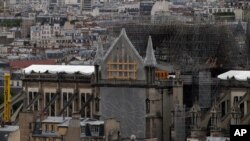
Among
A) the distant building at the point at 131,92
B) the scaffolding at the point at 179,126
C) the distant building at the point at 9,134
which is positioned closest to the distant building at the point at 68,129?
the distant building at the point at 131,92

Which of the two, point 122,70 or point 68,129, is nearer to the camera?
point 68,129

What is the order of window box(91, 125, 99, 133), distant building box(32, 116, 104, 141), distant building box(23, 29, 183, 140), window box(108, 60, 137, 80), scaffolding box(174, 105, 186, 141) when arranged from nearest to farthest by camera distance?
distant building box(32, 116, 104, 141) < window box(91, 125, 99, 133) < scaffolding box(174, 105, 186, 141) < distant building box(23, 29, 183, 140) < window box(108, 60, 137, 80)

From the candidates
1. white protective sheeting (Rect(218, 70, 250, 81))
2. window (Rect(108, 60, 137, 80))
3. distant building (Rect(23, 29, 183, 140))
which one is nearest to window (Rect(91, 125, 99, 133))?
distant building (Rect(23, 29, 183, 140))

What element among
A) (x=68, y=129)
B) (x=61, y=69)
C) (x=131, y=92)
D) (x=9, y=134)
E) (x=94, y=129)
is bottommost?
(x=94, y=129)

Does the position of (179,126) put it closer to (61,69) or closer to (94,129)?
(94,129)

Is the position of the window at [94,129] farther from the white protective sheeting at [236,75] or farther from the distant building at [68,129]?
the white protective sheeting at [236,75]

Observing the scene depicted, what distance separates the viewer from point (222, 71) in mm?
70250

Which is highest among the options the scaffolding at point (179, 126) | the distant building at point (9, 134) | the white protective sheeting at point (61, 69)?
the distant building at point (9, 134)

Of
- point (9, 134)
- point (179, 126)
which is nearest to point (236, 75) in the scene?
point (179, 126)

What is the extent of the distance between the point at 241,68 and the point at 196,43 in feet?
8.46

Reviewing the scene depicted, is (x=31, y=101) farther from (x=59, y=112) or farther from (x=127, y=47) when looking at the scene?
(x=127, y=47)

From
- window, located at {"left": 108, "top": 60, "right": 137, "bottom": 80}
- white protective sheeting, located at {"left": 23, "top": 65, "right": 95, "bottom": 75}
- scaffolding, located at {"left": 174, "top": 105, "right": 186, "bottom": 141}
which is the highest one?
window, located at {"left": 108, "top": 60, "right": 137, "bottom": 80}

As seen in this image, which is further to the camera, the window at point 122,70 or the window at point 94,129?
the window at point 122,70

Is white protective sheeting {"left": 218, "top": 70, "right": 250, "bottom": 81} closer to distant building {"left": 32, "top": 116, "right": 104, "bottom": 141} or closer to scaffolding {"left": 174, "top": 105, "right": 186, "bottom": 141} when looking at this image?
scaffolding {"left": 174, "top": 105, "right": 186, "bottom": 141}
